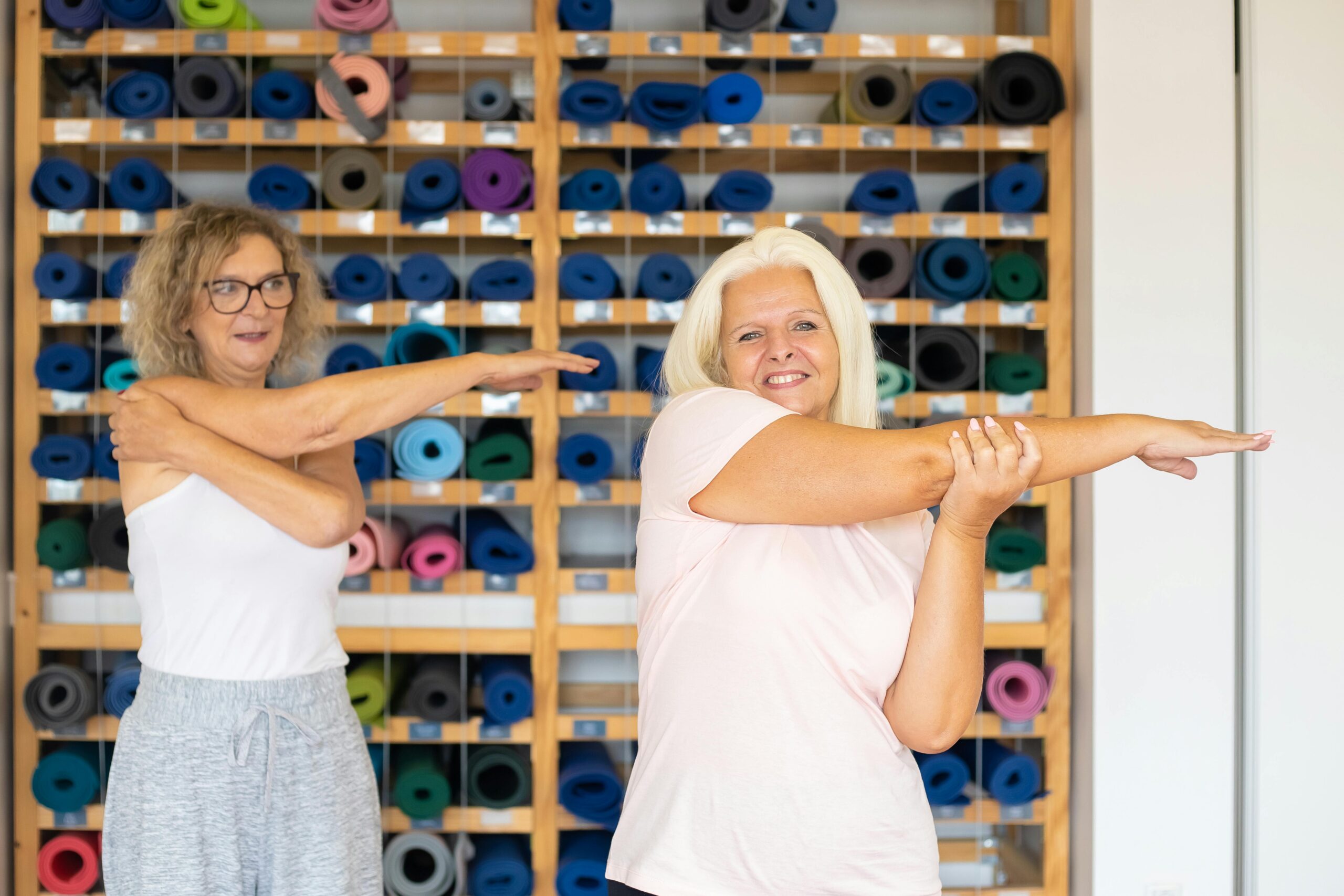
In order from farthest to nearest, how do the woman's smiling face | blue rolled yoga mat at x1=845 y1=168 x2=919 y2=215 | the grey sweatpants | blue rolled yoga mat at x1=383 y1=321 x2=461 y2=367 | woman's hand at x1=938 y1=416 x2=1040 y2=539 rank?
blue rolled yoga mat at x1=845 y1=168 x2=919 y2=215 → blue rolled yoga mat at x1=383 y1=321 x2=461 y2=367 → the grey sweatpants → the woman's smiling face → woman's hand at x1=938 y1=416 x2=1040 y2=539

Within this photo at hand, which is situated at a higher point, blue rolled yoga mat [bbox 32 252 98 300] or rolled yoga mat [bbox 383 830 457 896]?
blue rolled yoga mat [bbox 32 252 98 300]

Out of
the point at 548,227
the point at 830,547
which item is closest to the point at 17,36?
the point at 548,227

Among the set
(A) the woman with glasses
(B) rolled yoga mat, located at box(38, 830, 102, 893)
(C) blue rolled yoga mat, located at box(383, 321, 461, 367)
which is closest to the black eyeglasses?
(A) the woman with glasses

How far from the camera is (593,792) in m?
2.16

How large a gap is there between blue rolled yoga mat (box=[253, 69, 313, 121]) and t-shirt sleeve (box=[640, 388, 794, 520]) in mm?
1508

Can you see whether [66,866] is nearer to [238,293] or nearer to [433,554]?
[433,554]

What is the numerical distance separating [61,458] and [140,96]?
79 cm

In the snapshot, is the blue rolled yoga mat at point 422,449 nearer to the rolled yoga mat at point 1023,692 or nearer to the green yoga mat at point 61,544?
the green yoga mat at point 61,544

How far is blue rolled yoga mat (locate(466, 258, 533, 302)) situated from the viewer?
2160 mm

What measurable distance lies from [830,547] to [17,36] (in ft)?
7.38

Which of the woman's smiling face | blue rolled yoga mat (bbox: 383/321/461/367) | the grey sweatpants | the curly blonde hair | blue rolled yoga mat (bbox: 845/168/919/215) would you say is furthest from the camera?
blue rolled yoga mat (bbox: 845/168/919/215)

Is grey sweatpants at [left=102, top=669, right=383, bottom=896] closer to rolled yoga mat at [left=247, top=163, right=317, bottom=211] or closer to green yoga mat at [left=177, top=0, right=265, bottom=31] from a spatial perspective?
rolled yoga mat at [left=247, top=163, right=317, bottom=211]

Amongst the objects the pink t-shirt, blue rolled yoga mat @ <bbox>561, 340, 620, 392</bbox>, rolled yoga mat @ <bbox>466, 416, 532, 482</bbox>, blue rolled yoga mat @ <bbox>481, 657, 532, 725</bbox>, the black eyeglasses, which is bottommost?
blue rolled yoga mat @ <bbox>481, 657, 532, 725</bbox>

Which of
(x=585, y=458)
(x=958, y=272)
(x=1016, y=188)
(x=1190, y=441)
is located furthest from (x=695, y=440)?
(x=1016, y=188)
